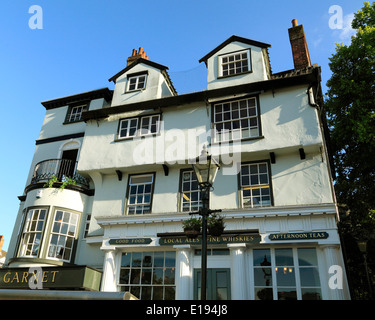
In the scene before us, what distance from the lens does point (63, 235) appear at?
14102mm

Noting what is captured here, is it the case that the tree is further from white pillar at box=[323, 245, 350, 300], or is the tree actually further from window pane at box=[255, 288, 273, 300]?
window pane at box=[255, 288, 273, 300]

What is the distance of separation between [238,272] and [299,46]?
1122 cm

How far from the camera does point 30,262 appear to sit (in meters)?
13.2

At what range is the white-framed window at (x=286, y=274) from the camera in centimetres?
1059

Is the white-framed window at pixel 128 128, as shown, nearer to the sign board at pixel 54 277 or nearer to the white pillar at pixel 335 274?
the sign board at pixel 54 277

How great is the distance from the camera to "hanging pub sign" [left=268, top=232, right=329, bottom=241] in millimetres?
10781

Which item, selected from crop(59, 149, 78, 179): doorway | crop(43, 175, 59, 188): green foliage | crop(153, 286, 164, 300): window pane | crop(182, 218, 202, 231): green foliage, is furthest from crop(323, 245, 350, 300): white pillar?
crop(59, 149, 78, 179): doorway

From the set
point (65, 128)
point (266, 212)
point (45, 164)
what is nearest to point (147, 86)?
point (65, 128)

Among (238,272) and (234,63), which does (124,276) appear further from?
(234,63)

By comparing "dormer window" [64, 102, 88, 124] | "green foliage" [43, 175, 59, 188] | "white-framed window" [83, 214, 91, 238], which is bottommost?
"white-framed window" [83, 214, 91, 238]

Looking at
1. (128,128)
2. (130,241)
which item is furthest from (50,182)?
(130,241)

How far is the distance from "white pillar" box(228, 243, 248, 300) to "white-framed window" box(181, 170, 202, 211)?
233 centimetres

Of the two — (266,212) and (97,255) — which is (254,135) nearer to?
(266,212)
